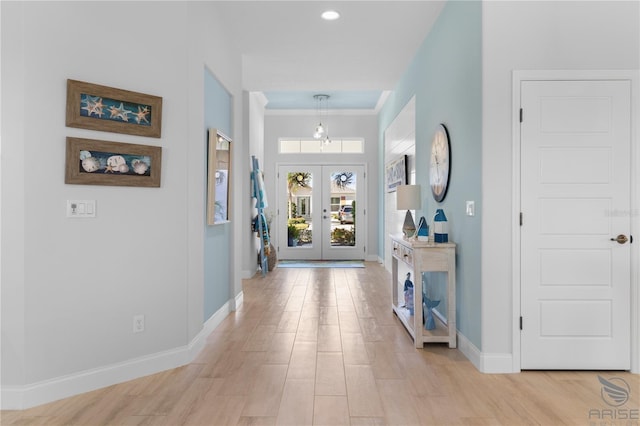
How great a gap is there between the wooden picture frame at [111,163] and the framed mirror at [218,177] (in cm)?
79

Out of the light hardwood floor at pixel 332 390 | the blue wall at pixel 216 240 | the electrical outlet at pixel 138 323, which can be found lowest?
the light hardwood floor at pixel 332 390

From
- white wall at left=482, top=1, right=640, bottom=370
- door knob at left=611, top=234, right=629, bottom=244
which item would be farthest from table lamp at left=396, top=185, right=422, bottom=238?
door knob at left=611, top=234, right=629, bottom=244

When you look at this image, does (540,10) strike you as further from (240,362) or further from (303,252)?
(303,252)

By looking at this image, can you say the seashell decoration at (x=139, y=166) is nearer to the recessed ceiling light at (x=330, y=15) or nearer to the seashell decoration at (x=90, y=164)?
the seashell decoration at (x=90, y=164)

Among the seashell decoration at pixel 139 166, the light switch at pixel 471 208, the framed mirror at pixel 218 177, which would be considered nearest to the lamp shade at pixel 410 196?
the light switch at pixel 471 208

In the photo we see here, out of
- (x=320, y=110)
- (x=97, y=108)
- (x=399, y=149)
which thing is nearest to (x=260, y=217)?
(x=399, y=149)

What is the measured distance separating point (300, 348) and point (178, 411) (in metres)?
1.21

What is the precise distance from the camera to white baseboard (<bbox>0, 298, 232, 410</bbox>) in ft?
7.79

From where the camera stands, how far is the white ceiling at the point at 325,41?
387 centimetres

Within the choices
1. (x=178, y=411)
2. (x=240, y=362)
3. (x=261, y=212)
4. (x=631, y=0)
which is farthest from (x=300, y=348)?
(x=261, y=212)

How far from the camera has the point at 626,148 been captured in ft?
9.29

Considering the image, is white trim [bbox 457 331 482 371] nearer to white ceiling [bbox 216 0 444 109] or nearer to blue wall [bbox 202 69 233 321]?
blue wall [bbox 202 69 233 321]

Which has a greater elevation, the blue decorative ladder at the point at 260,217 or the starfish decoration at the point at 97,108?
the starfish decoration at the point at 97,108

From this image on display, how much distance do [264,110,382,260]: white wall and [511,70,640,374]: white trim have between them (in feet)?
19.6
